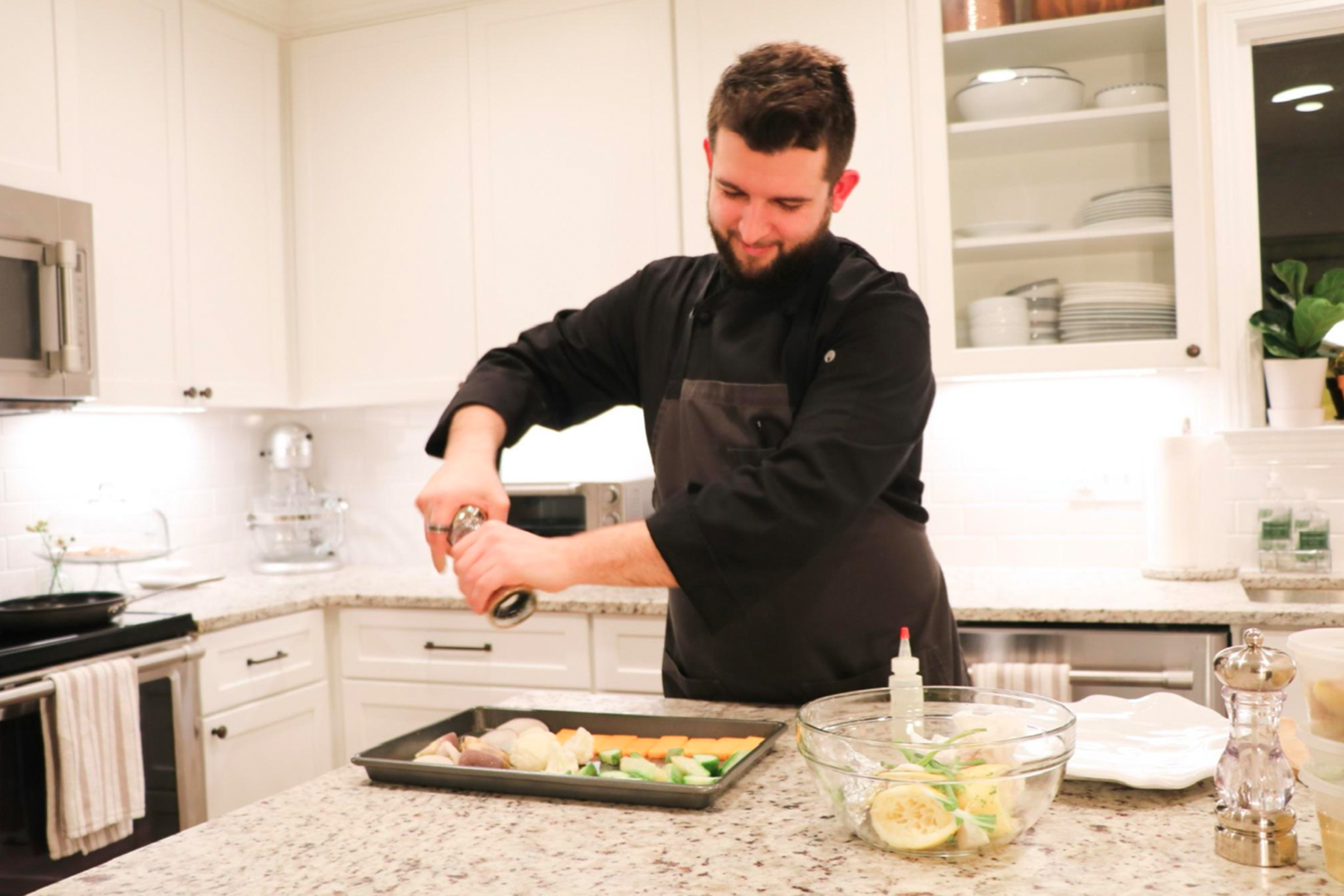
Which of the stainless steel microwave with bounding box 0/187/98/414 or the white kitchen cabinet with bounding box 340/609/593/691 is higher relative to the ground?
the stainless steel microwave with bounding box 0/187/98/414

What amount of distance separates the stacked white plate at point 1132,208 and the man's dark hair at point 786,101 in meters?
1.58

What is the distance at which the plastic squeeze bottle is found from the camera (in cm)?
116

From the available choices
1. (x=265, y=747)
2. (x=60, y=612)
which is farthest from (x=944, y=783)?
(x=265, y=747)

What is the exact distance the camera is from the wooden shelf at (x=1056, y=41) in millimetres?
2805

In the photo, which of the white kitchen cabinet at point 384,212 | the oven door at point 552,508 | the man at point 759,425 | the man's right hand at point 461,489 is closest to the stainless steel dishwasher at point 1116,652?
the man at point 759,425

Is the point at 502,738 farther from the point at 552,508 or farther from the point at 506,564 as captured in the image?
the point at 552,508

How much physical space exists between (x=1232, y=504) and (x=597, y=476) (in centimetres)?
177

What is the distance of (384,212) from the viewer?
347 centimetres

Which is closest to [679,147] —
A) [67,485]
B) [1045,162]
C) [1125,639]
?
[1045,162]

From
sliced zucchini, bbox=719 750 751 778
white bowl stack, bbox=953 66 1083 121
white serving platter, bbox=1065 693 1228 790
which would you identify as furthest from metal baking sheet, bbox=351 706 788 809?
white bowl stack, bbox=953 66 1083 121

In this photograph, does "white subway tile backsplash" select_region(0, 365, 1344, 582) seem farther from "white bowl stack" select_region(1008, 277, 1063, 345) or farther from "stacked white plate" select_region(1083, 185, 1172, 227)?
"stacked white plate" select_region(1083, 185, 1172, 227)

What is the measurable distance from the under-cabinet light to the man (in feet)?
6.52

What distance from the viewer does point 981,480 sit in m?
3.16

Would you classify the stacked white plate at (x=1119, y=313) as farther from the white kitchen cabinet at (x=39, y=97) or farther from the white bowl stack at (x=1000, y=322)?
the white kitchen cabinet at (x=39, y=97)
